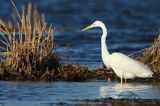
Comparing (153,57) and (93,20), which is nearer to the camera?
(153,57)

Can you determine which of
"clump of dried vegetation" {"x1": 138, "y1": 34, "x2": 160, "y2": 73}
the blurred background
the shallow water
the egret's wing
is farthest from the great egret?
the blurred background

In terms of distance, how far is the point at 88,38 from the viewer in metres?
29.4

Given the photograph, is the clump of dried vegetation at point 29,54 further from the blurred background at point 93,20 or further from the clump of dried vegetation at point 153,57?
the clump of dried vegetation at point 153,57

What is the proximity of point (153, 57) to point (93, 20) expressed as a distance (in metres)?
21.5

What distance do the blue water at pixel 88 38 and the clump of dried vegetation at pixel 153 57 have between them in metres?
1.09

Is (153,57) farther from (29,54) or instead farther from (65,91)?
(65,91)

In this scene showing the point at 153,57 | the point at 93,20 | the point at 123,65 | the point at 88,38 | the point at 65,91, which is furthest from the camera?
the point at 93,20

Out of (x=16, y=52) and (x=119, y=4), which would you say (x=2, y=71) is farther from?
(x=119, y=4)

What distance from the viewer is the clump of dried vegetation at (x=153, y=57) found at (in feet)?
57.7

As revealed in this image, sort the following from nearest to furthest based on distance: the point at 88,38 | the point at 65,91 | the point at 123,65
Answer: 1. the point at 65,91
2. the point at 123,65
3. the point at 88,38

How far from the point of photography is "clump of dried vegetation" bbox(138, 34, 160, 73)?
17578 mm

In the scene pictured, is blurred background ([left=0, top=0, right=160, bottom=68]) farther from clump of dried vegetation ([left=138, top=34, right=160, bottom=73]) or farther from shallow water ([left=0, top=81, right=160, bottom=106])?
shallow water ([left=0, top=81, right=160, bottom=106])

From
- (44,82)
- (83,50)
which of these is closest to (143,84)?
(44,82)

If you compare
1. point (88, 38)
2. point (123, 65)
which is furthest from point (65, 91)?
point (88, 38)
